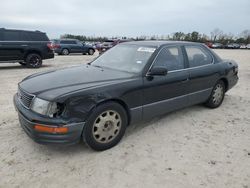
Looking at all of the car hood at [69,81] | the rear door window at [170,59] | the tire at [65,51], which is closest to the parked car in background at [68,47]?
the tire at [65,51]

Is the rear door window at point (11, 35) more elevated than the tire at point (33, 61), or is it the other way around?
the rear door window at point (11, 35)

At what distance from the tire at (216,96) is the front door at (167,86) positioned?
102cm

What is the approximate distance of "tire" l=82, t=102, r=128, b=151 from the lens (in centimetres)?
311

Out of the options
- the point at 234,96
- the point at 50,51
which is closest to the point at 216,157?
the point at 234,96

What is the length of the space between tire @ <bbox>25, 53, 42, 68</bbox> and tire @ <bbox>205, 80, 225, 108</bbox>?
344 inches

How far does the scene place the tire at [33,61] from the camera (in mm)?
10969

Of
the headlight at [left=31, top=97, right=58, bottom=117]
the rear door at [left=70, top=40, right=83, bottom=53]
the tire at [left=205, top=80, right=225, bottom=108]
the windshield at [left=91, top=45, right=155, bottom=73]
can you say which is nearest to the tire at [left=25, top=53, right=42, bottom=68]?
the windshield at [left=91, top=45, right=155, bottom=73]

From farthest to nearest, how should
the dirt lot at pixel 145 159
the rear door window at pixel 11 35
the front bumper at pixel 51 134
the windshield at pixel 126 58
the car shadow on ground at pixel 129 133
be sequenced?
the rear door window at pixel 11 35 < the windshield at pixel 126 58 < the car shadow on ground at pixel 129 133 < the front bumper at pixel 51 134 < the dirt lot at pixel 145 159

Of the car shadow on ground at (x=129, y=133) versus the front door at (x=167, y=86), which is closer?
the car shadow on ground at (x=129, y=133)

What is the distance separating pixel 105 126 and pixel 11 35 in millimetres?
9035

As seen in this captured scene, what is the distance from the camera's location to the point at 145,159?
3.15m

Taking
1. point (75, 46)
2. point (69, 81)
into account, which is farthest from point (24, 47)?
point (75, 46)

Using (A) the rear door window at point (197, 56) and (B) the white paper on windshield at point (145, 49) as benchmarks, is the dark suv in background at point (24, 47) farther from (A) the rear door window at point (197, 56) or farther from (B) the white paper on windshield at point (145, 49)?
(A) the rear door window at point (197, 56)

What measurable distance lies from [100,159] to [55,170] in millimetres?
593
